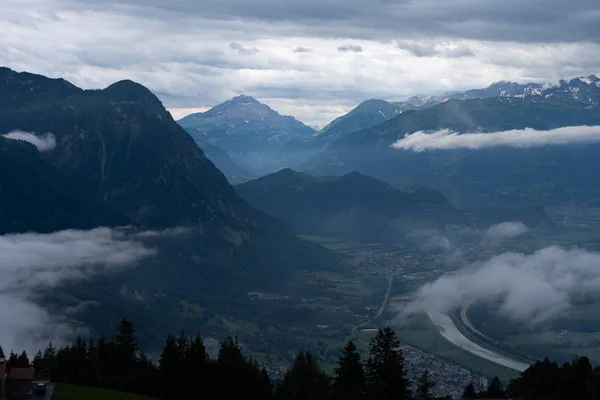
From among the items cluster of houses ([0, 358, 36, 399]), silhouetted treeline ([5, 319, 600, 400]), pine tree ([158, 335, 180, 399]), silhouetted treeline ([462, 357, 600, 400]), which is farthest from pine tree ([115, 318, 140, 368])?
silhouetted treeline ([462, 357, 600, 400])

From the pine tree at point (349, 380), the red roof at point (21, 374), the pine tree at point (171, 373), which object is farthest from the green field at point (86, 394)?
the pine tree at point (349, 380)

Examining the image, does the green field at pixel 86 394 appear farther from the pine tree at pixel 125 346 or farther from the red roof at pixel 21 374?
the pine tree at pixel 125 346

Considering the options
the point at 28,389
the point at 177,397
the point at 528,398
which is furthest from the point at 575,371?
the point at 28,389

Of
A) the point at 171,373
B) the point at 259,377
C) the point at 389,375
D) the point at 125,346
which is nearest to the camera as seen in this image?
the point at 171,373

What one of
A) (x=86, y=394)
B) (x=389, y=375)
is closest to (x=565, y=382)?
(x=389, y=375)

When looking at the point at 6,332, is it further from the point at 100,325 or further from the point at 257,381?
the point at 257,381

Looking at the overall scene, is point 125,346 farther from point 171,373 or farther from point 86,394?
point 86,394
